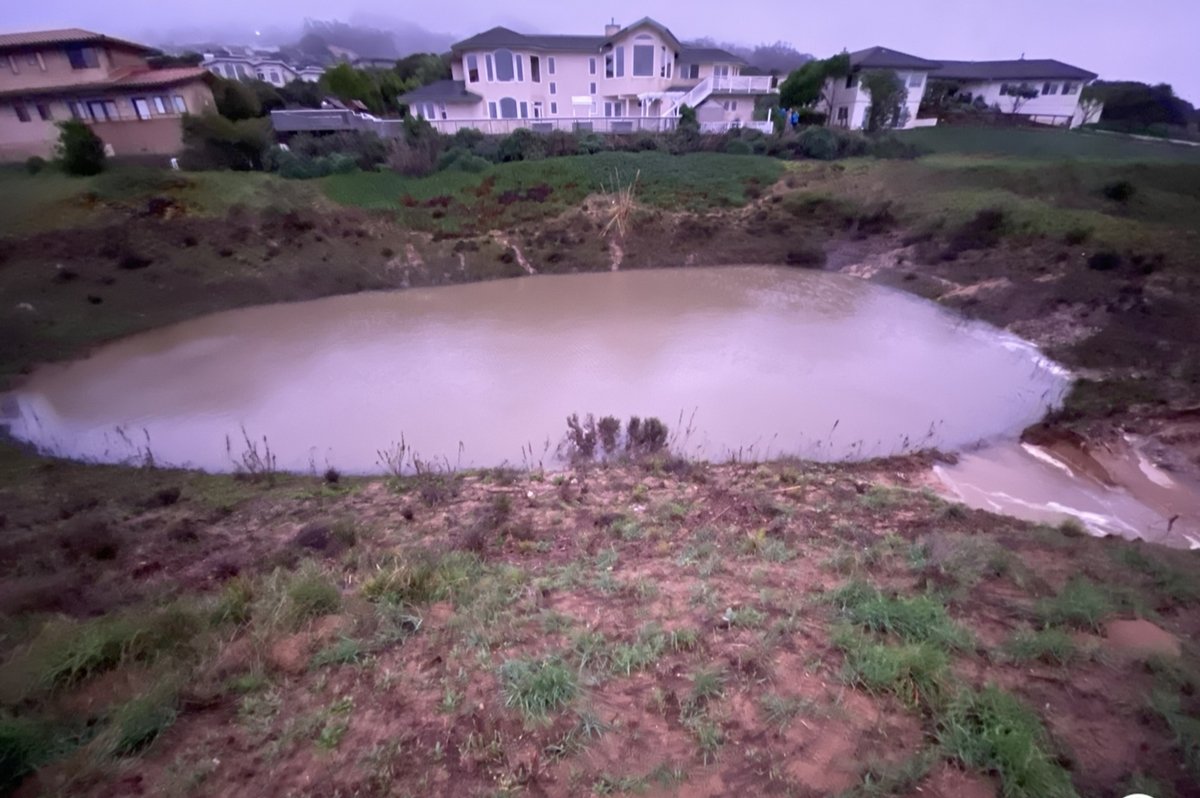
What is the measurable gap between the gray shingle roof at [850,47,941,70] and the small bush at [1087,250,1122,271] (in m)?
26.6

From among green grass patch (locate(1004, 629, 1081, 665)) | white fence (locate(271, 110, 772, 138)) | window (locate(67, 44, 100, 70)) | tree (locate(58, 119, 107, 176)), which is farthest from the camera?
white fence (locate(271, 110, 772, 138))

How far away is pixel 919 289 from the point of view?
69.6 feet

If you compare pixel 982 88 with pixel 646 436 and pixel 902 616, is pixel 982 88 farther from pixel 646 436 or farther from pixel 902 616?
pixel 902 616

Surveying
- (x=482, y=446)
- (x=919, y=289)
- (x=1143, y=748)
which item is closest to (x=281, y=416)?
→ (x=482, y=446)

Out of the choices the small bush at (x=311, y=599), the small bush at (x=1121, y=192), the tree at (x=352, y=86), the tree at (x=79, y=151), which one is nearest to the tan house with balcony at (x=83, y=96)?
the tree at (x=79, y=151)

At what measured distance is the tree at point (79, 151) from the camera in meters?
23.3

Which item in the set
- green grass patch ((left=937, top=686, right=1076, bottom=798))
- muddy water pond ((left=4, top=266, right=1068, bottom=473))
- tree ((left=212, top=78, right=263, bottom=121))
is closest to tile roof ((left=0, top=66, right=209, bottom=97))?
tree ((left=212, top=78, right=263, bottom=121))

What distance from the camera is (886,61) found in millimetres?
39844

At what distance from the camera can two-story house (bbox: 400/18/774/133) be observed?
34.2 meters

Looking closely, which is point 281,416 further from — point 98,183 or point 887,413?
point 98,183

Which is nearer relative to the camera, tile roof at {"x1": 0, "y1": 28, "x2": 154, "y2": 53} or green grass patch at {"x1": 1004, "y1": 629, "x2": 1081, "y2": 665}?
green grass patch at {"x1": 1004, "y1": 629, "x2": 1081, "y2": 665}

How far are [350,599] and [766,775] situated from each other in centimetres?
419

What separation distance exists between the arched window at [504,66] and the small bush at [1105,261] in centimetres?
3056

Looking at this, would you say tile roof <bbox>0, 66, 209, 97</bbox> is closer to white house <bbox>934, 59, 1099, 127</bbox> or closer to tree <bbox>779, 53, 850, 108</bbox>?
tree <bbox>779, 53, 850, 108</bbox>
